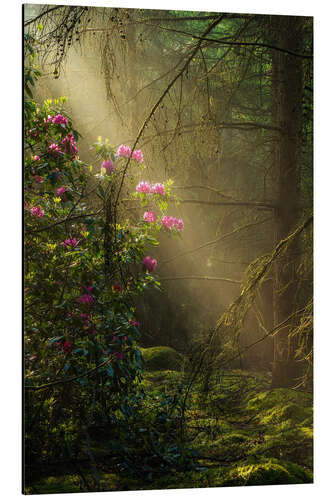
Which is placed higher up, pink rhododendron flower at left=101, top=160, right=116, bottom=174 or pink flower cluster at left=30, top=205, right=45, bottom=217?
pink rhododendron flower at left=101, top=160, right=116, bottom=174

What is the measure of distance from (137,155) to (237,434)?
5.13ft

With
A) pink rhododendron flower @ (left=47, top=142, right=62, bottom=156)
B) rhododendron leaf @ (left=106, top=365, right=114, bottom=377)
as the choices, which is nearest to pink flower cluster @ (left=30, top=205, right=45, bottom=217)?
pink rhododendron flower @ (left=47, top=142, right=62, bottom=156)

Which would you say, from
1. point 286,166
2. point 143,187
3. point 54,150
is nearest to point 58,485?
point 143,187

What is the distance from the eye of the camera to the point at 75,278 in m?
3.14

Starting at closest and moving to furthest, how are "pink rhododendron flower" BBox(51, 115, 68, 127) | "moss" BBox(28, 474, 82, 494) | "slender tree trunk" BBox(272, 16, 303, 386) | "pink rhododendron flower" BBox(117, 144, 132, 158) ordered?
"moss" BBox(28, 474, 82, 494) → "pink rhododendron flower" BBox(51, 115, 68, 127) → "pink rhododendron flower" BBox(117, 144, 132, 158) → "slender tree trunk" BBox(272, 16, 303, 386)

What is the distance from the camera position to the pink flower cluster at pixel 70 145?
10.3 feet

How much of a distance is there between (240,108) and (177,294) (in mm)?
1071

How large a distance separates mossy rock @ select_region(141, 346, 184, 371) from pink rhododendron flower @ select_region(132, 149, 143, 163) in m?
0.98

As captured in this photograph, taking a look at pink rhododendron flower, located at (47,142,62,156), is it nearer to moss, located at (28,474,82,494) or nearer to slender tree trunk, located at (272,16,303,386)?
slender tree trunk, located at (272,16,303,386)

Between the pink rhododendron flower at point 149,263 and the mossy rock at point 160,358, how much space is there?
412 mm

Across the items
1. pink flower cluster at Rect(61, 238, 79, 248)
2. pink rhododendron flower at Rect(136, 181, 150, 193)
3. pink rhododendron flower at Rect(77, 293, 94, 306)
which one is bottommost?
pink rhododendron flower at Rect(77, 293, 94, 306)

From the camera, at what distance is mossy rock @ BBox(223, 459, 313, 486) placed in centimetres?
320

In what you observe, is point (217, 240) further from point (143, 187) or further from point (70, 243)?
point (70, 243)
